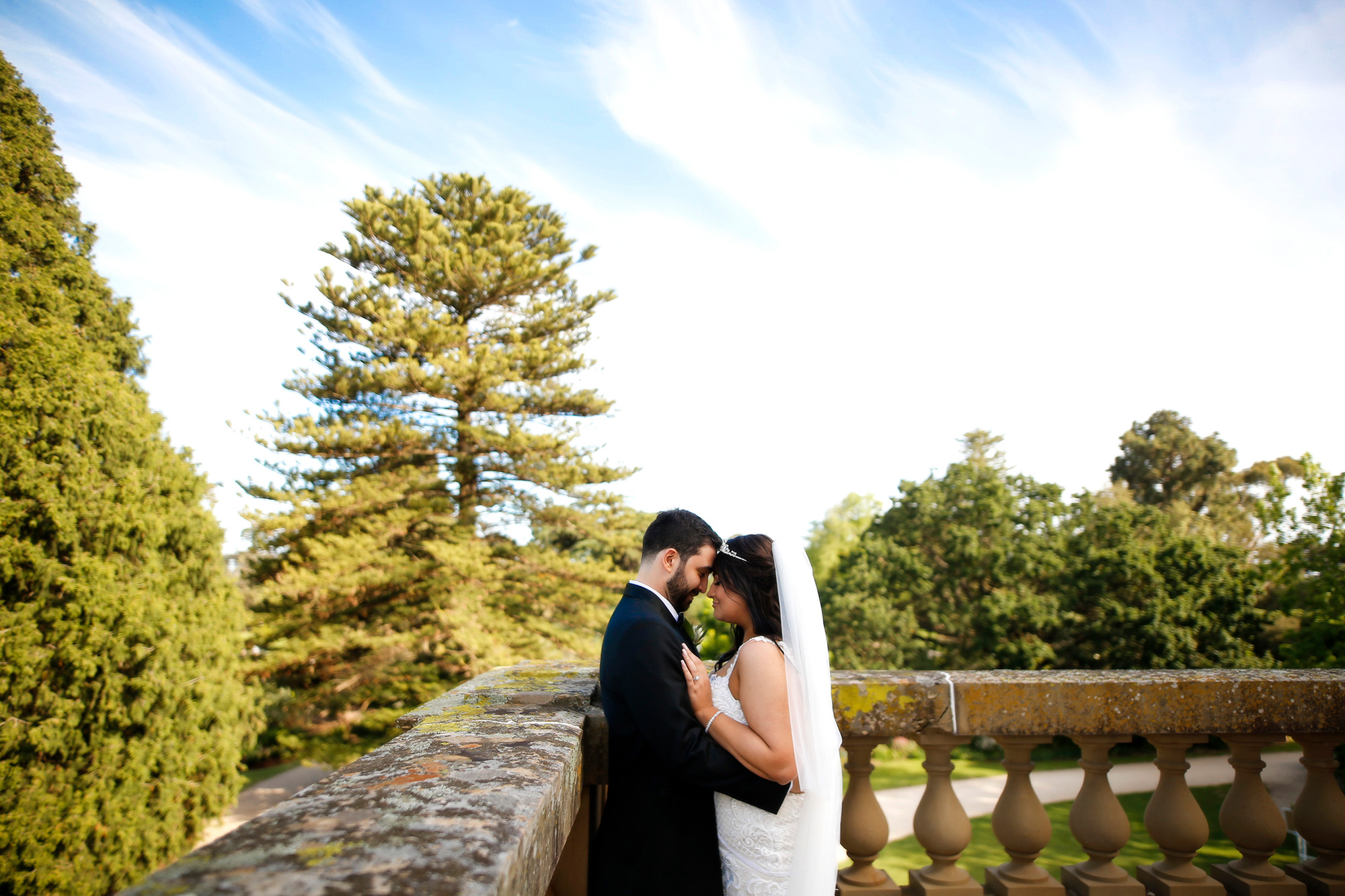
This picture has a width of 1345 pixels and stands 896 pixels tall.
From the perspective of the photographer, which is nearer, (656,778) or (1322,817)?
(656,778)

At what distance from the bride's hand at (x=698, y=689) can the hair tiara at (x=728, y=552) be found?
1.22 ft

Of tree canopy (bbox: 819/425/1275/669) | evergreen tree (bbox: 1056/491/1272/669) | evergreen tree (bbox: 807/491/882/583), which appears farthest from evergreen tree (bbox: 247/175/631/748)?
evergreen tree (bbox: 807/491/882/583)

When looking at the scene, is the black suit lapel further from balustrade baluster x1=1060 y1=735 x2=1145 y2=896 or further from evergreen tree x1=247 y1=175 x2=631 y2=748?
evergreen tree x1=247 y1=175 x2=631 y2=748

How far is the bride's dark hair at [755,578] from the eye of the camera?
2.26 meters

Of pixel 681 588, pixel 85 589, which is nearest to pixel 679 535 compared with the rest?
pixel 681 588

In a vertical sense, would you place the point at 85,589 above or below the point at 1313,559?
below

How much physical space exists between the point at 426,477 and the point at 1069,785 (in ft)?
55.5

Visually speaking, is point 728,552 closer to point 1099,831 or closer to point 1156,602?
point 1099,831

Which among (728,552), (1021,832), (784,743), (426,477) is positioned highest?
(426,477)

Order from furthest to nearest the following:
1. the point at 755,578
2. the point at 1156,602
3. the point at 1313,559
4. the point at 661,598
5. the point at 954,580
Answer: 1. the point at 954,580
2. the point at 1156,602
3. the point at 1313,559
4. the point at 755,578
5. the point at 661,598

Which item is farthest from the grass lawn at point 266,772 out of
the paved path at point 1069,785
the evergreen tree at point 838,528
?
the evergreen tree at point 838,528

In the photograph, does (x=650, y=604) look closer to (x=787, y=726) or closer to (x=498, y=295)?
(x=787, y=726)

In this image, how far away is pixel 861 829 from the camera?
2498 mm

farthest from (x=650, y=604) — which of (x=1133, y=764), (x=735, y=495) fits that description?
(x=1133, y=764)
